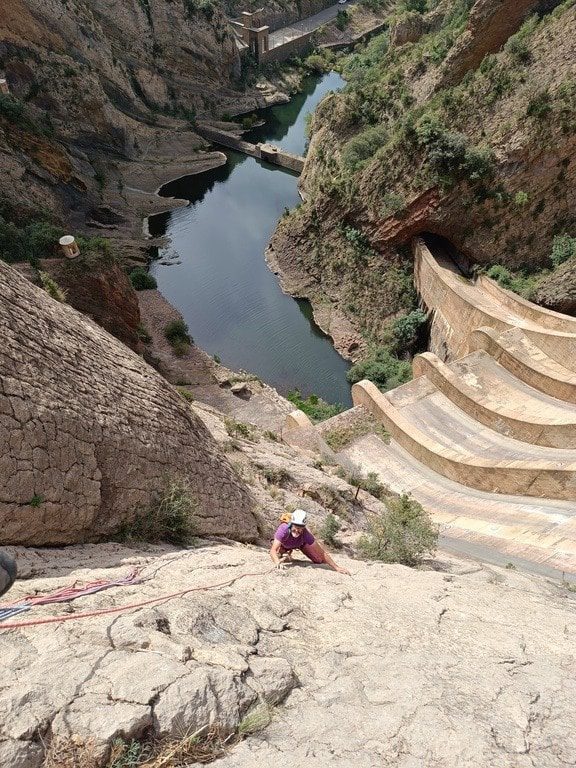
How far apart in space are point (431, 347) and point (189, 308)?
1232 cm

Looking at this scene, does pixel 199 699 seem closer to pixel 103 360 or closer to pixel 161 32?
pixel 103 360

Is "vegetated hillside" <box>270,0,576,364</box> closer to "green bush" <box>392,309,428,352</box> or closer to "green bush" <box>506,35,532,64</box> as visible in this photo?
"green bush" <box>506,35,532,64</box>

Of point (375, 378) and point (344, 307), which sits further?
point (344, 307)

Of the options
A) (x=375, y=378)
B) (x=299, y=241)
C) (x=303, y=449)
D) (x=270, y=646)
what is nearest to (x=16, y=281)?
(x=270, y=646)

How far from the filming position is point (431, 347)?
72.0ft

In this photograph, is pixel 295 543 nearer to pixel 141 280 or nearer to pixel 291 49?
pixel 141 280

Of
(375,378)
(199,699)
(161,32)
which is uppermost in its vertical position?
(161,32)

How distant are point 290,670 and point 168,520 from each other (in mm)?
2856

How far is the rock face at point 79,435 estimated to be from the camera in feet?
14.6

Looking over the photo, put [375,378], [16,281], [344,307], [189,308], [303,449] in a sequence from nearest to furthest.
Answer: [16,281] → [303,449] → [375,378] → [344,307] → [189,308]

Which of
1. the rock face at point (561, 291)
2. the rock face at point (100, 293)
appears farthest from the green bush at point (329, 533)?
the rock face at point (561, 291)

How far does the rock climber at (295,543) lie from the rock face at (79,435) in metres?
1.20

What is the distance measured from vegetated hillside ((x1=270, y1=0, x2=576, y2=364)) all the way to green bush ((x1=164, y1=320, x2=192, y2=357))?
7077 millimetres

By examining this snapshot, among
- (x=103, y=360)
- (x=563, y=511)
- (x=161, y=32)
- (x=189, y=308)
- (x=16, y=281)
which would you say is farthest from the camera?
(x=161, y=32)
